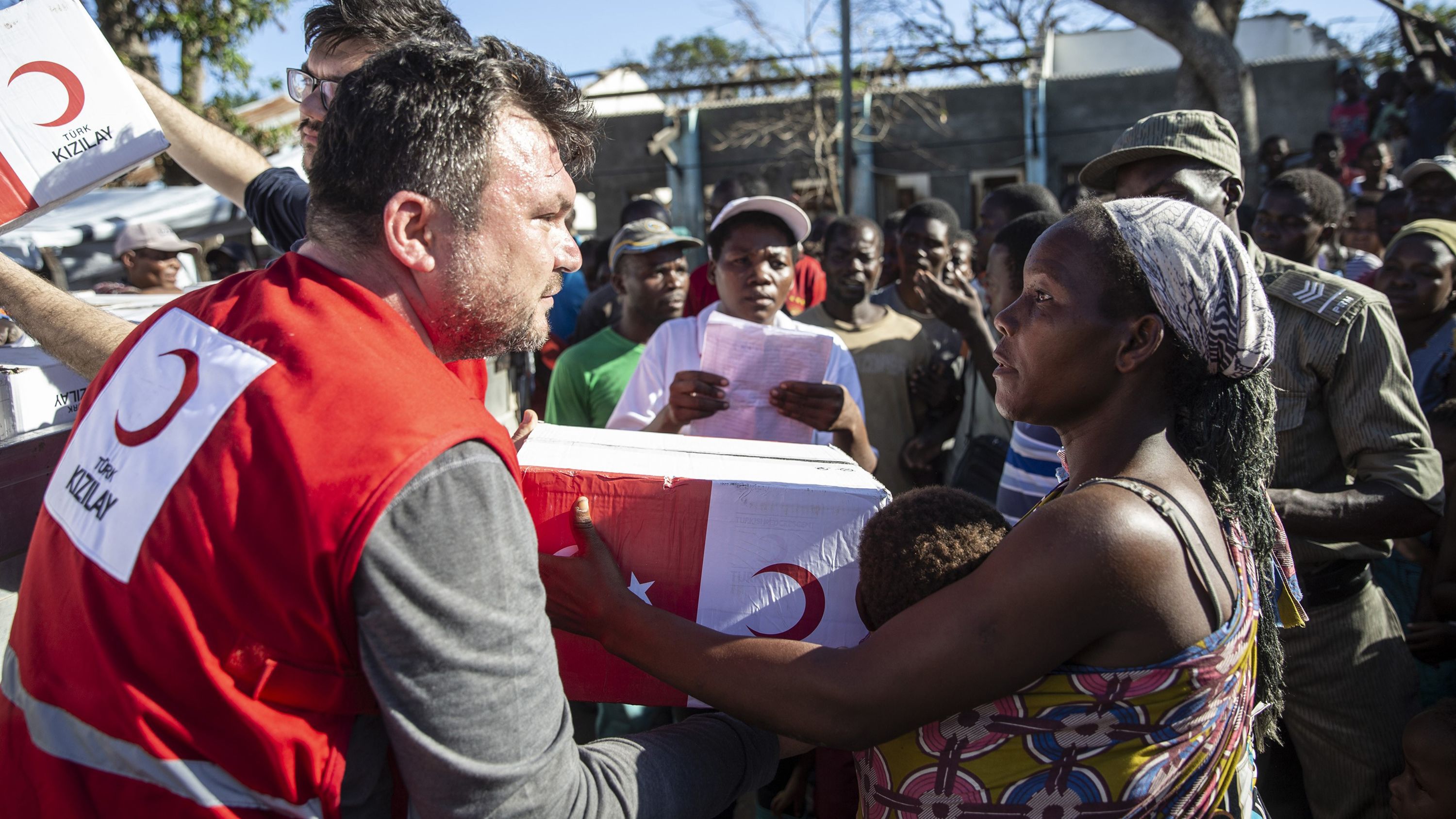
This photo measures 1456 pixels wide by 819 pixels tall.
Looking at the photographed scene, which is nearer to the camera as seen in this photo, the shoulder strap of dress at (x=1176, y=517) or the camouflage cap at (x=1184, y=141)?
the shoulder strap of dress at (x=1176, y=517)

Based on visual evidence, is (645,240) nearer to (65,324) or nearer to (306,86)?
(306,86)

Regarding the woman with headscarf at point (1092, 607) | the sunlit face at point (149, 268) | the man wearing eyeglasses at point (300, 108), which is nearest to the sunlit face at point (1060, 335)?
the woman with headscarf at point (1092, 607)

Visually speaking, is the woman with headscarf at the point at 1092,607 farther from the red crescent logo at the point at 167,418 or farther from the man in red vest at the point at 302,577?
the red crescent logo at the point at 167,418

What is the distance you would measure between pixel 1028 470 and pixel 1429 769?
132cm

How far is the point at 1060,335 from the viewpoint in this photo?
5.49ft

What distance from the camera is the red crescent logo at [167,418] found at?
1.22 metres

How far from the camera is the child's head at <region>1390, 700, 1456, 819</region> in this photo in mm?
2432

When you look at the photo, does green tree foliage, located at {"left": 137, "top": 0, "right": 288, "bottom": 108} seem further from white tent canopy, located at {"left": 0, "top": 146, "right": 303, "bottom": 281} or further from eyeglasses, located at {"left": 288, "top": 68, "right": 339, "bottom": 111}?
eyeglasses, located at {"left": 288, "top": 68, "right": 339, "bottom": 111}

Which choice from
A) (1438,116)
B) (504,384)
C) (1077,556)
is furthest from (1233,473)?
(1438,116)

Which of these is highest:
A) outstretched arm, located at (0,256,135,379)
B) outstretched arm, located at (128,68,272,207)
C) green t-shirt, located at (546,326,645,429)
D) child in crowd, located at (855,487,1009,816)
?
outstretched arm, located at (128,68,272,207)

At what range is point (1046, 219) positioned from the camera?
11.7 feet

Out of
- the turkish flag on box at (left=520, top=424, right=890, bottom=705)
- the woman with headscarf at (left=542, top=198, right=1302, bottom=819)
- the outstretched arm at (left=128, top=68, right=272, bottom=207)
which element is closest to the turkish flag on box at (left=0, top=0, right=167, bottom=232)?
the outstretched arm at (left=128, top=68, right=272, bottom=207)

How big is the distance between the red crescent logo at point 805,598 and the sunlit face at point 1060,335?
19.4 inches

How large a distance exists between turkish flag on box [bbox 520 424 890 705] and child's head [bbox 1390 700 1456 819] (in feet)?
5.89
